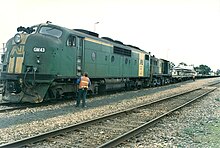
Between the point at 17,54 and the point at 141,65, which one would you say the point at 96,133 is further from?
the point at 141,65

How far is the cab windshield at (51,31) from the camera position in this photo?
14.4m

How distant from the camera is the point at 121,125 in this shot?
9.27m

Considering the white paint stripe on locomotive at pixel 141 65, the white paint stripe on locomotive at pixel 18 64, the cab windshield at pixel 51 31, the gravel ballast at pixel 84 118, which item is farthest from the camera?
the white paint stripe on locomotive at pixel 141 65

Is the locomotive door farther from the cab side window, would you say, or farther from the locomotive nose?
the locomotive nose

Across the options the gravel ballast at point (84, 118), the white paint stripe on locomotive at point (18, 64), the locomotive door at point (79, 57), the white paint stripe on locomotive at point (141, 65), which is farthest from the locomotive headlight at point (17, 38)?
the white paint stripe on locomotive at point (141, 65)

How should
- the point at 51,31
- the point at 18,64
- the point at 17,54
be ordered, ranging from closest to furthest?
the point at 18,64
the point at 17,54
the point at 51,31

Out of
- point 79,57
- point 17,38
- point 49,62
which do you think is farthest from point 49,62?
point 79,57

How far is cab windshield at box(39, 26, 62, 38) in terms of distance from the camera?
14.4m

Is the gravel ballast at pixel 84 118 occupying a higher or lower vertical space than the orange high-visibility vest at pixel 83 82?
lower

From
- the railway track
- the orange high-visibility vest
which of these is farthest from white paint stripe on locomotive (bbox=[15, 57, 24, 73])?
the railway track

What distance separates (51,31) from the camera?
47.6 feet

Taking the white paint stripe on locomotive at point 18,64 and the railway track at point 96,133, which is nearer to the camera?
the railway track at point 96,133

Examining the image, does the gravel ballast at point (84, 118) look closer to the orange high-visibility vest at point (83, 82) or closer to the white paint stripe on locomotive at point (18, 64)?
the orange high-visibility vest at point (83, 82)

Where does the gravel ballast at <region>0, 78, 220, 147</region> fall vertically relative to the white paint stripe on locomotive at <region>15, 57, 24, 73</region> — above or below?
below
